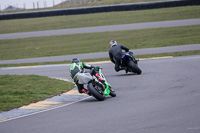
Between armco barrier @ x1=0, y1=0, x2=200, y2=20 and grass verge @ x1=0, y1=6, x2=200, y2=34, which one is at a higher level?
armco barrier @ x1=0, y1=0, x2=200, y2=20

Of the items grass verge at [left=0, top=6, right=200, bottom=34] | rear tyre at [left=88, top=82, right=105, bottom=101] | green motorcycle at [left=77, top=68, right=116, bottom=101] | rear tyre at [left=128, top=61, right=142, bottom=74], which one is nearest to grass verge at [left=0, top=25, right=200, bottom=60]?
grass verge at [left=0, top=6, right=200, bottom=34]

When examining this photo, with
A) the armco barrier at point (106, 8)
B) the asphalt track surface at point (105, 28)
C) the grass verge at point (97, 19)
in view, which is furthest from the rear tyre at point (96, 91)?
the armco barrier at point (106, 8)

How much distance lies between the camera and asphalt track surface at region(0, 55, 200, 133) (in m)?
7.30

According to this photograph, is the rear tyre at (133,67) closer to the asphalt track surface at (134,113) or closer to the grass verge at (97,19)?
the asphalt track surface at (134,113)

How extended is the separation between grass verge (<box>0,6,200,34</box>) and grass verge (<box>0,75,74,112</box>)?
20835mm

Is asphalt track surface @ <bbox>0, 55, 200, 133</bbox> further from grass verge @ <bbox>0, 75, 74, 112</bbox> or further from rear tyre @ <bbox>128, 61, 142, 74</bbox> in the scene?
grass verge @ <bbox>0, 75, 74, 112</bbox>

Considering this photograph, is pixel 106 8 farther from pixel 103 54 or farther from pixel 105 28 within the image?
pixel 103 54

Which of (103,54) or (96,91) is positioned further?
(103,54)

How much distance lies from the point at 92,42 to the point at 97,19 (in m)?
7.80

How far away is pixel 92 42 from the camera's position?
3094 centimetres

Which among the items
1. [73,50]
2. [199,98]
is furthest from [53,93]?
[73,50]

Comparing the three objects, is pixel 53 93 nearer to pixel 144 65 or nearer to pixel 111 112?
pixel 111 112

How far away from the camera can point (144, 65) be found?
725 inches

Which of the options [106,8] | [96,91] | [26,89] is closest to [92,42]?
[106,8]
